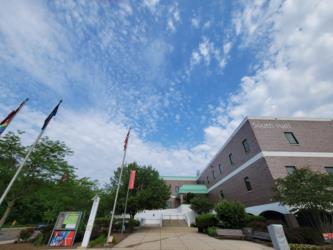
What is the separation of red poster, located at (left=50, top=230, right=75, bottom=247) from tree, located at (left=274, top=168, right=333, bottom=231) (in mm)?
13245

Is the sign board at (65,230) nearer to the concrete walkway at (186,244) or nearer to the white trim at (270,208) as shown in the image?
the concrete walkway at (186,244)

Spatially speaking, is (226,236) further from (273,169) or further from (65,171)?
(65,171)

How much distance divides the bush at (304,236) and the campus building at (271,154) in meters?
3.22

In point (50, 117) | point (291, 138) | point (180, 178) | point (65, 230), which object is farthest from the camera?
point (180, 178)

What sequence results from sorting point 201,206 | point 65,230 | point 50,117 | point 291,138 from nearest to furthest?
point 50,117 → point 65,230 → point 291,138 → point 201,206

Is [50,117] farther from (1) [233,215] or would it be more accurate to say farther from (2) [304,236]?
(2) [304,236]

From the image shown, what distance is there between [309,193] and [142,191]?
1444 centimetres

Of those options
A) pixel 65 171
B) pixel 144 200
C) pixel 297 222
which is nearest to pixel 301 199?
pixel 297 222

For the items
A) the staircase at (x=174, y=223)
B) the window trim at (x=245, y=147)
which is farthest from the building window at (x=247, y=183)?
the staircase at (x=174, y=223)

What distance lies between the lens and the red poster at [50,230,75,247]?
9.82 metres

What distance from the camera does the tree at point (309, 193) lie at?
31.8 ft

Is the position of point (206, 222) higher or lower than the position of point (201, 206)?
lower

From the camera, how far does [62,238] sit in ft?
32.7

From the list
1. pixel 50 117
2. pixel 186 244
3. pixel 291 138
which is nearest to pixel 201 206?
pixel 291 138
